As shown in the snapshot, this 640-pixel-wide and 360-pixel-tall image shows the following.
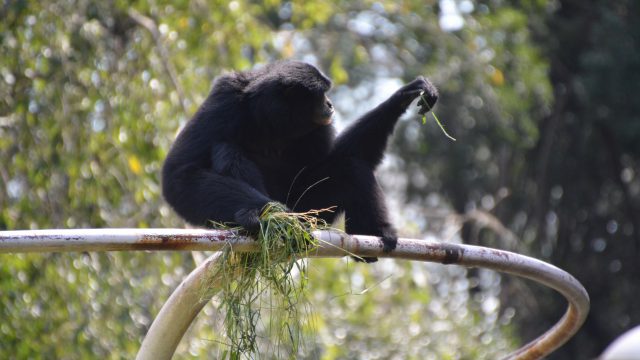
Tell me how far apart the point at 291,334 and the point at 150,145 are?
3.40 meters

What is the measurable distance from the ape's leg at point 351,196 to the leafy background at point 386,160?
2.05ft

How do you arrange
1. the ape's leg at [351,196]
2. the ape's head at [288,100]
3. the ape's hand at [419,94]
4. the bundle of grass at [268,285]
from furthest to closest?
the ape's head at [288,100], the ape's leg at [351,196], the ape's hand at [419,94], the bundle of grass at [268,285]

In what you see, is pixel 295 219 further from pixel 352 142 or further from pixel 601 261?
pixel 601 261

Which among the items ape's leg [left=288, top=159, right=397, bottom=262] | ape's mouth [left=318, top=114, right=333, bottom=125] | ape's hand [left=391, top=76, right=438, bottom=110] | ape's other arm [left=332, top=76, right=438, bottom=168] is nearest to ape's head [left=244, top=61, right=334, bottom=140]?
ape's mouth [left=318, top=114, right=333, bottom=125]

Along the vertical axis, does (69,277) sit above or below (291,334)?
below

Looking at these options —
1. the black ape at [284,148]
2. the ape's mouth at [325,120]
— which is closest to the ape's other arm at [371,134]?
the black ape at [284,148]

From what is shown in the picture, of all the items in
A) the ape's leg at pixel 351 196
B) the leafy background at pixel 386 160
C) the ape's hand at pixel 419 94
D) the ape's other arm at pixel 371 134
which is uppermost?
the ape's hand at pixel 419 94

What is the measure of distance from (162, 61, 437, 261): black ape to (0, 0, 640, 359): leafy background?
742mm

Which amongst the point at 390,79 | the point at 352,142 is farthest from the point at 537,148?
the point at 352,142

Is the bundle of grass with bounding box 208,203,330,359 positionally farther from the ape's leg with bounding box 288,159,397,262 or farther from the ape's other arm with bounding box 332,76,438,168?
the ape's other arm with bounding box 332,76,438,168

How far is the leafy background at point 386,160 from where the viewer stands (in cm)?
613

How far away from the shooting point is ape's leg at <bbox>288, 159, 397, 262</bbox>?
15.1ft

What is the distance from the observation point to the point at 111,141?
6.38 meters

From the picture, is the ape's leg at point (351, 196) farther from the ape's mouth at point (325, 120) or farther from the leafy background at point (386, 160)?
the leafy background at point (386, 160)
